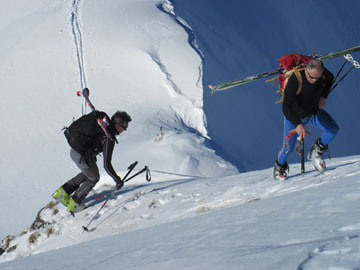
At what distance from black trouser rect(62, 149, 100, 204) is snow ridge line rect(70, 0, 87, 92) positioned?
23.3 feet

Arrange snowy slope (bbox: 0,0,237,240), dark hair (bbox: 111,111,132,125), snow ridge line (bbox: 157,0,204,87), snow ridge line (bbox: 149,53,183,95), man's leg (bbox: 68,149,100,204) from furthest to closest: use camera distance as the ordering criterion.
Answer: snow ridge line (bbox: 149,53,183,95) < snow ridge line (bbox: 157,0,204,87) < snowy slope (bbox: 0,0,237,240) < man's leg (bbox: 68,149,100,204) < dark hair (bbox: 111,111,132,125)

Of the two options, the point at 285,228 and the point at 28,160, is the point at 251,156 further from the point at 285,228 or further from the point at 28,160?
the point at 285,228

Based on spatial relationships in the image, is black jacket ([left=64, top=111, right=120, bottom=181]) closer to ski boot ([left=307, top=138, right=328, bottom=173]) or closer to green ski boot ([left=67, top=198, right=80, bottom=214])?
green ski boot ([left=67, top=198, right=80, bottom=214])

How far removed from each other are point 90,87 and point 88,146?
756 cm

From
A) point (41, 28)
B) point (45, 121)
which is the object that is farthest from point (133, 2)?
point (45, 121)

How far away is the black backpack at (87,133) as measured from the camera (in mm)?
4527

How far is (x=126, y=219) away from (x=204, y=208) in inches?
44.1

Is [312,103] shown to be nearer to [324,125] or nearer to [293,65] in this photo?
[324,125]

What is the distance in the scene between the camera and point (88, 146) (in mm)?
4797

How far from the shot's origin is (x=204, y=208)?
4.20 meters

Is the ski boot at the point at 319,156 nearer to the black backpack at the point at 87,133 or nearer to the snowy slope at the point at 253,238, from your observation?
the snowy slope at the point at 253,238

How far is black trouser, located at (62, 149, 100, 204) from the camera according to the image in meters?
4.88

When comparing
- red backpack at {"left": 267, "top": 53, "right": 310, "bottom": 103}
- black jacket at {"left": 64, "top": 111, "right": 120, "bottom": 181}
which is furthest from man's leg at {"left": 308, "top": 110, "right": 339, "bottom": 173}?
black jacket at {"left": 64, "top": 111, "right": 120, "bottom": 181}

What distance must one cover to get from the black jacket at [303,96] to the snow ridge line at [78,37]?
370 inches
